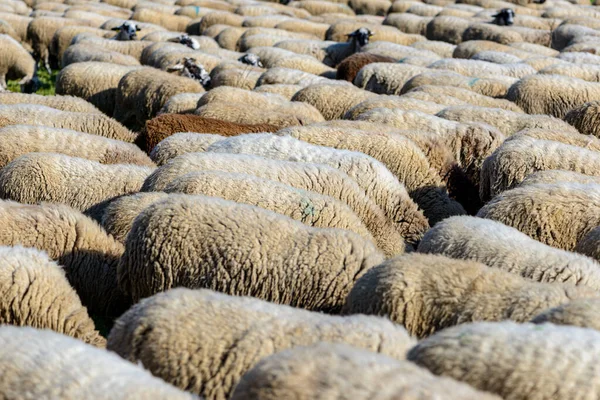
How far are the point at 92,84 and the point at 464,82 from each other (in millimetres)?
6263

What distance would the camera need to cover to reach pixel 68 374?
11.3ft

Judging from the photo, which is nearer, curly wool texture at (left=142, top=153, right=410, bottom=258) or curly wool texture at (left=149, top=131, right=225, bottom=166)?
curly wool texture at (left=142, top=153, right=410, bottom=258)

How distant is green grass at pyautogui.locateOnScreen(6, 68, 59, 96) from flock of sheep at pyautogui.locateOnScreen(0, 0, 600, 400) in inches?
104

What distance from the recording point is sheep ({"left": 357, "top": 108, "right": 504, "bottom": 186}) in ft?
32.0

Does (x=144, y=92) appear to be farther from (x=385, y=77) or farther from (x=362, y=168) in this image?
(x=362, y=168)

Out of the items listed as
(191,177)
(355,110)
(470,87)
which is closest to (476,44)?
(470,87)

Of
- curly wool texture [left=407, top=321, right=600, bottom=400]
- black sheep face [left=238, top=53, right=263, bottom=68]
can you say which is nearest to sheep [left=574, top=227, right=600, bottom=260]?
curly wool texture [left=407, top=321, right=600, bottom=400]

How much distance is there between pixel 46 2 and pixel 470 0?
14450 mm

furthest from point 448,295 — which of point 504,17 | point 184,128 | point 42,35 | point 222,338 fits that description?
point 504,17

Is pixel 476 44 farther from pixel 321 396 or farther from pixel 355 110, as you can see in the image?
pixel 321 396

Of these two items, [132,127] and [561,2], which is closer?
[132,127]

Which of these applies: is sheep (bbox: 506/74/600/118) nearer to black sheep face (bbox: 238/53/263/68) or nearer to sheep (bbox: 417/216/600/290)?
sheep (bbox: 417/216/600/290)

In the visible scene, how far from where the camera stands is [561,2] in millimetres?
27703

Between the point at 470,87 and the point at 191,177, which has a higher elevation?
the point at 191,177
